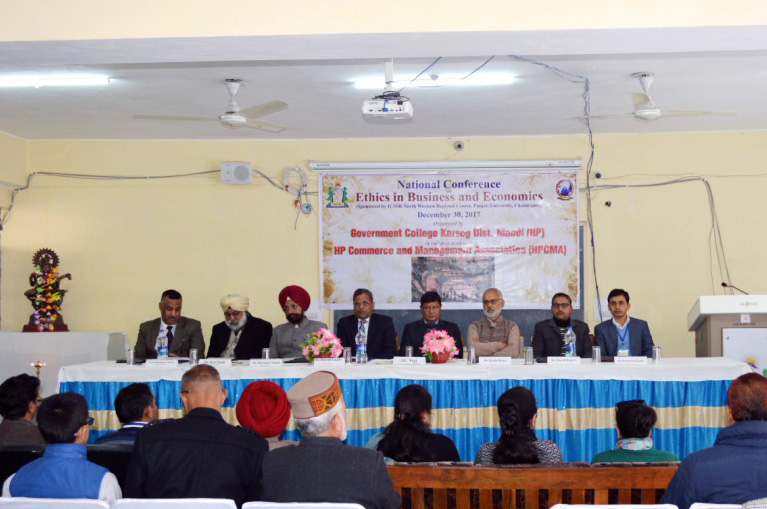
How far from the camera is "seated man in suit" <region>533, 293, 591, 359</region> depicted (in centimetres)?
685

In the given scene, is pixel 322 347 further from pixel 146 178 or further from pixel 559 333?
pixel 146 178

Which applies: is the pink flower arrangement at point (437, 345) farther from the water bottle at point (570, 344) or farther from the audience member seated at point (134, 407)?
the audience member seated at point (134, 407)

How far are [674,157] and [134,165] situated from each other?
540cm

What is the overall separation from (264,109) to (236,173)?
2.37 m

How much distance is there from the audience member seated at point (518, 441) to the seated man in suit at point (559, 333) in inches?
114

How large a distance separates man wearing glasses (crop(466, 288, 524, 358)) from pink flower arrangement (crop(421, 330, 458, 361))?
0.72 metres

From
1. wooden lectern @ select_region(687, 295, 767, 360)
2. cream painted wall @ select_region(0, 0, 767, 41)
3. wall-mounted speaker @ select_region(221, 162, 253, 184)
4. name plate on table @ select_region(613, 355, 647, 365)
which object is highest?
wall-mounted speaker @ select_region(221, 162, 253, 184)

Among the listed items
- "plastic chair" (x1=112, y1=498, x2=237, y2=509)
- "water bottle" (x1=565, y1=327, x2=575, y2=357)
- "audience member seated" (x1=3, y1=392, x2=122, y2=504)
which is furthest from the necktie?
"plastic chair" (x1=112, y1=498, x2=237, y2=509)

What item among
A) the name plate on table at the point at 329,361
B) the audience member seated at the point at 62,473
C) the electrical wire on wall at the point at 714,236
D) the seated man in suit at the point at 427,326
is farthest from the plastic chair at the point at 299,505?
the electrical wire on wall at the point at 714,236

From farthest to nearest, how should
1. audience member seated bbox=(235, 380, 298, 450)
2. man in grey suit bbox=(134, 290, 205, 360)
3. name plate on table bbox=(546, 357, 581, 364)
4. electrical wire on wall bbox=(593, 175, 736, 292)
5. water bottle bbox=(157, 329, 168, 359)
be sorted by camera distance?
electrical wire on wall bbox=(593, 175, 736, 292), man in grey suit bbox=(134, 290, 205, 360), water bottle bbox=(157, 329, 168, 359), name plate on table bbox=(546, 357, 581, 364), audience member seated bbox=(235, 380, 298, 450)

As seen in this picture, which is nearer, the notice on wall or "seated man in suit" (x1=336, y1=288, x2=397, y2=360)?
"seated man in suit" (x1=336, y1=288, x2=397, y2=360)

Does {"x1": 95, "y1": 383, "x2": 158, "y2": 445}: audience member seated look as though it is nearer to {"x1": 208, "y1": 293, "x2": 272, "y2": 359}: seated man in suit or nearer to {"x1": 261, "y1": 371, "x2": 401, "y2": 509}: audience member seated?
{"x1": 261, "y1": 371, "x2": 401, "y2": 509}: audience member seated

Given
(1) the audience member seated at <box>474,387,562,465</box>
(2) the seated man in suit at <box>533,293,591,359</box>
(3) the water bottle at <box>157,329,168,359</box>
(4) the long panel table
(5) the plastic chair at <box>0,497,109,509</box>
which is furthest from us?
(2) the seated man in suit at <box>533,293,591,359</box>

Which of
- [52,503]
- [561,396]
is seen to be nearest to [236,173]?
[561,396]
